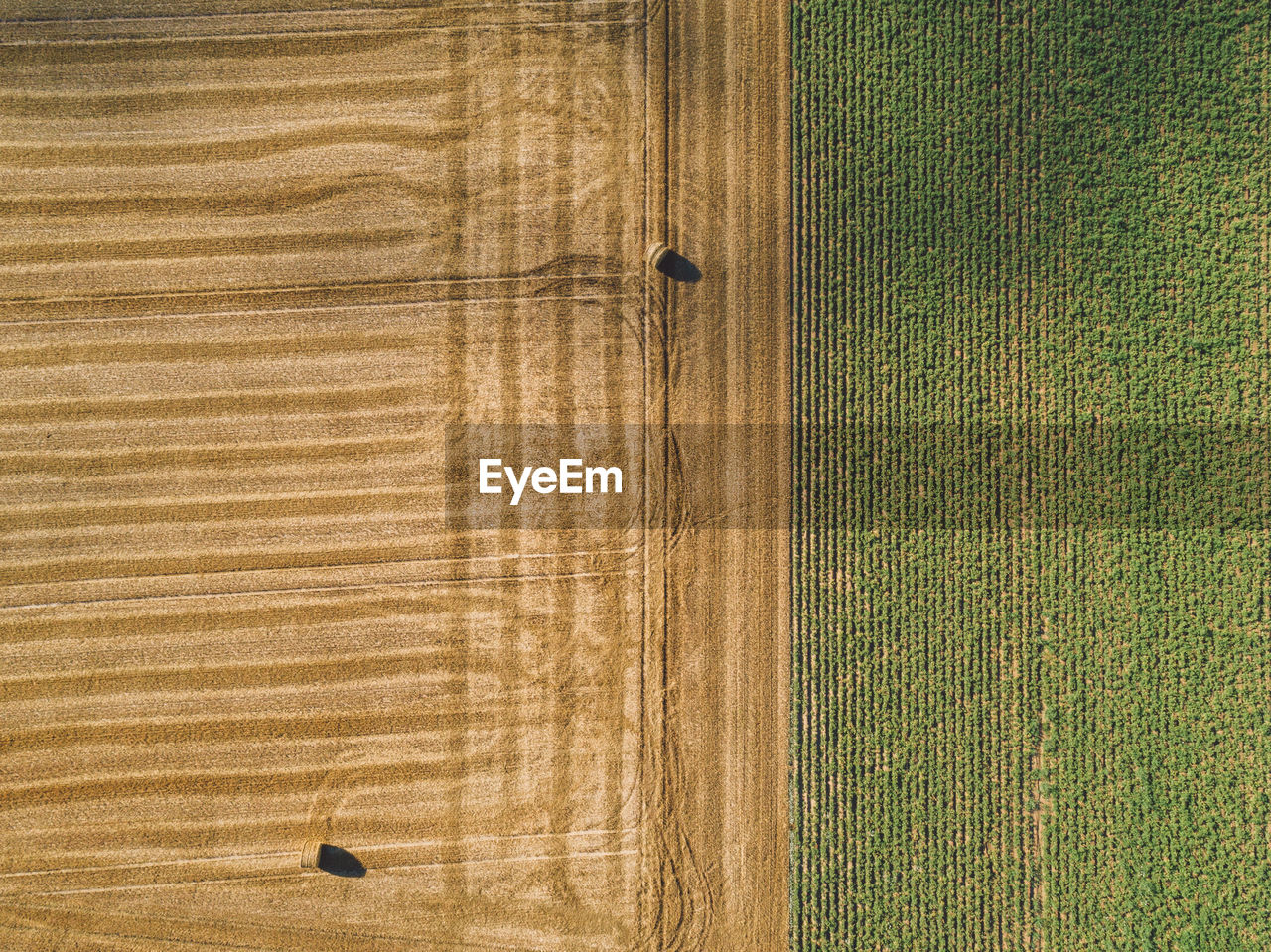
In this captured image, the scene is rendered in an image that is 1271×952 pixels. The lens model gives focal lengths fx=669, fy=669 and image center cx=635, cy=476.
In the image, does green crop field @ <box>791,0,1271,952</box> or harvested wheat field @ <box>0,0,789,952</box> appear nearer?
green crop field @ <box>791,0,1271,952</box>

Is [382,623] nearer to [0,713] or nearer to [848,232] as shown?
[0,713]

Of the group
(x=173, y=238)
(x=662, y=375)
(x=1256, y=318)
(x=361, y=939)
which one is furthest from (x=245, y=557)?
(x=1256, y=318)

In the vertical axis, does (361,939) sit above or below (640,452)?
below

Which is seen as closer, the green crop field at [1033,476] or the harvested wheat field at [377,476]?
the green crop field at [1033,476]
